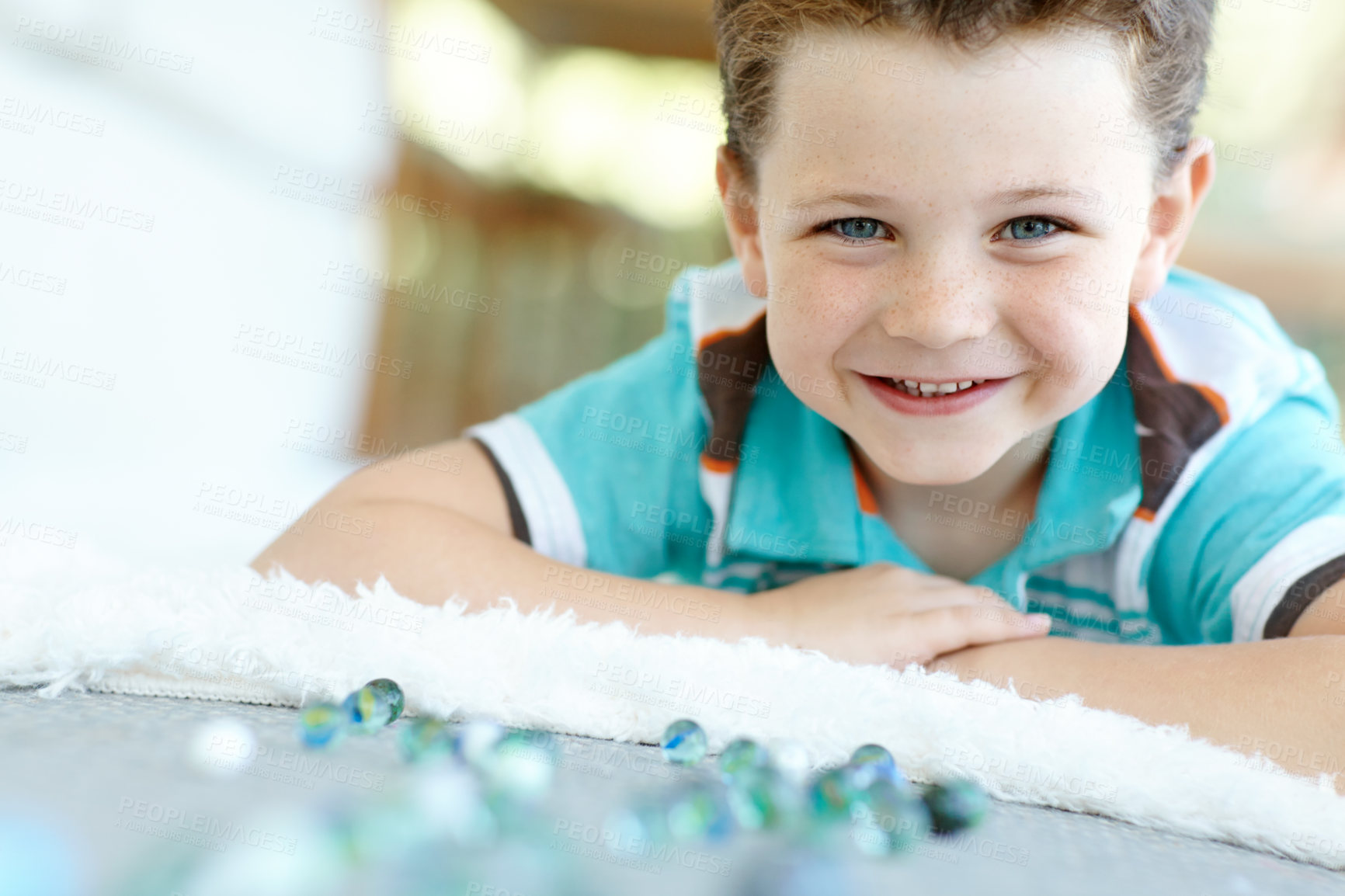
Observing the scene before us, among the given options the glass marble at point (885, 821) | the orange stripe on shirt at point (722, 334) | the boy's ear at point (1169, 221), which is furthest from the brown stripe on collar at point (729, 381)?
the glass marble at point (885, 821)

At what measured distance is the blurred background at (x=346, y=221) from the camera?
1.57 meters

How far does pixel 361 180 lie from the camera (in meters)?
2.58

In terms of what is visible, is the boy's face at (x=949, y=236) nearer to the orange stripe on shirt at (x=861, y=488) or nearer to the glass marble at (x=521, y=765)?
the orange stripe on shirt at (x=861, y=488)

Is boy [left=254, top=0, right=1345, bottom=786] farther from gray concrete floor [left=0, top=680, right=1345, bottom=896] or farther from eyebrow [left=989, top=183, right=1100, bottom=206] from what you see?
gray concrete floor [left=0, top=680, right=1345, bottom=896]

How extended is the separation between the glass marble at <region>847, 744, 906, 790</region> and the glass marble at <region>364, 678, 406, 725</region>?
234 mm

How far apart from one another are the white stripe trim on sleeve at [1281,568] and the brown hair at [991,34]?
281 mm

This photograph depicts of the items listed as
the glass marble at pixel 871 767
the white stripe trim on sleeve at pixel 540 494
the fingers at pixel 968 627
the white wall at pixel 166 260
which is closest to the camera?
the glass marble at pixel 871 767

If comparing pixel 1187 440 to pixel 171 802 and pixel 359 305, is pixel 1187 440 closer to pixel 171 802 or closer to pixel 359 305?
pixel 171 802

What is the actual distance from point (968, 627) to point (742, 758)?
0.26 metres

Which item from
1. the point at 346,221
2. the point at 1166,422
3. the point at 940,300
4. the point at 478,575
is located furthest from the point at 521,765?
the point at 346,221

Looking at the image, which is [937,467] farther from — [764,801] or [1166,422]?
[764,801]

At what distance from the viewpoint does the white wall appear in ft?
4.96

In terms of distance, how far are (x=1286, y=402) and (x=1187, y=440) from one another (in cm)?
12

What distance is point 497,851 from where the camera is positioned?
0.40 meters
